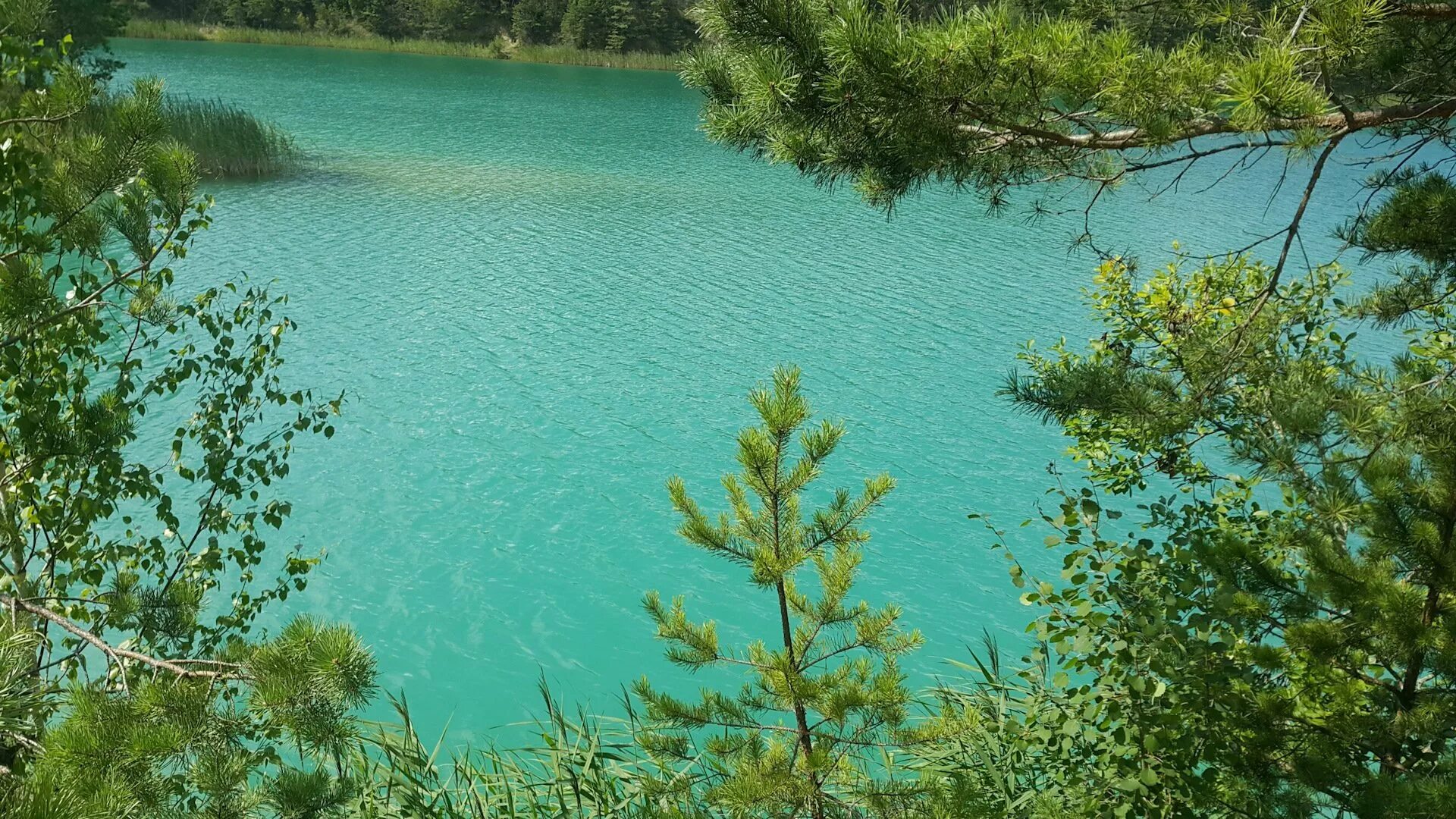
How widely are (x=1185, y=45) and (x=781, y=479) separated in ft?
4.95

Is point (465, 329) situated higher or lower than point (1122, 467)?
higher

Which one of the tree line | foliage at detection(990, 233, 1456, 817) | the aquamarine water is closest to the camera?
the tree line

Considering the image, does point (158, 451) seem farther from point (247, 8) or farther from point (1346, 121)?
point (247, 8)

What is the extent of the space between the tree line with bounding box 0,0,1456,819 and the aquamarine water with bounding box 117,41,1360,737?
1.48 m

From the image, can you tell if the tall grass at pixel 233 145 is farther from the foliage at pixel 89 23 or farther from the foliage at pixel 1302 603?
the foliage at pixel 1302 603

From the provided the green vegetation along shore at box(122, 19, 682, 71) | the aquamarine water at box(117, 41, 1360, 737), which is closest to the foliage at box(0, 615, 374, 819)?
the aquamarine water at box(117, 41, 1360, 737)

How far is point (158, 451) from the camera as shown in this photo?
7289mm

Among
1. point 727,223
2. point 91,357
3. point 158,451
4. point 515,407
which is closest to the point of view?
point 91,357

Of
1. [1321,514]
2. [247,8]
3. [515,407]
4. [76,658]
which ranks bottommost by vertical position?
[76,658]

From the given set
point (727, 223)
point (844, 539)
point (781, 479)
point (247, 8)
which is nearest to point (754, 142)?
point (781, 479)

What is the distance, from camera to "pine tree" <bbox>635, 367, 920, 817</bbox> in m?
2.92

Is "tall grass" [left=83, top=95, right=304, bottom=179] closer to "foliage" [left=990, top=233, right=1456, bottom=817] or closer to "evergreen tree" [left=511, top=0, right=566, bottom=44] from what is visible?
"foliage" [left=990, top=233, right=1456, bottom=817]

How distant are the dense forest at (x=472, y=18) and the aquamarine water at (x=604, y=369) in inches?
1016

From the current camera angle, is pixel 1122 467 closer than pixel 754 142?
No
